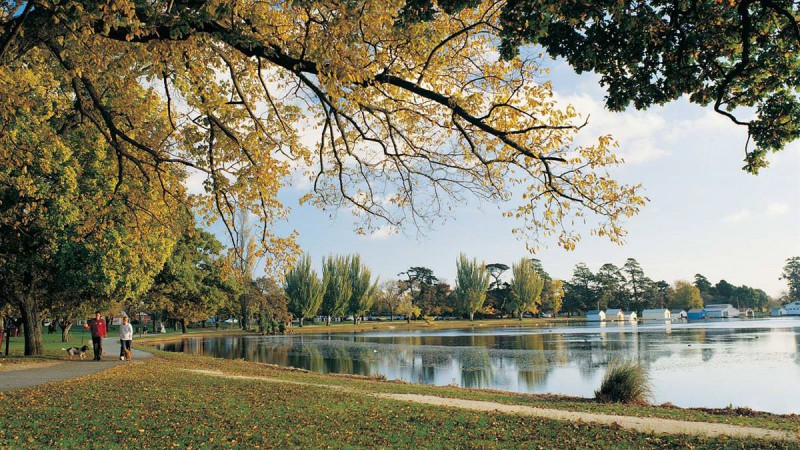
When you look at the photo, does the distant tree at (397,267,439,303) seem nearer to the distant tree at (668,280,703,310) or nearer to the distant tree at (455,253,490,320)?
the distant tree at (455,253,490,320)

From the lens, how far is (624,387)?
14852 mm

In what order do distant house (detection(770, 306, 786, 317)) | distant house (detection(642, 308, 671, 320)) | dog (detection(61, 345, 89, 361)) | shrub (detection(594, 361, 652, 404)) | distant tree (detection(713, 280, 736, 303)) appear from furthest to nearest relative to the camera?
distant house (detection(770, 306, 786, 317)) < distant tree (detection(713, 280, 736, 303)) < distant house (detection(642, 308, 671, 320)) < dog (detection(61, 345, 89, 361)) < shrub (detection(594, 361, 652, 404))

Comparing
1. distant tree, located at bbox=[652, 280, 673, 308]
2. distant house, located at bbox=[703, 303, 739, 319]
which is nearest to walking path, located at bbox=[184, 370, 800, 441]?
distant tree, located at bbox=[652, 280, 673, 308]

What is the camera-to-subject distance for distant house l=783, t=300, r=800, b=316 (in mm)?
130637

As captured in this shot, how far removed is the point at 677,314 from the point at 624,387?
112851 millimetres

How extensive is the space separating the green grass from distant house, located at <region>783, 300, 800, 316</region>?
148948mm

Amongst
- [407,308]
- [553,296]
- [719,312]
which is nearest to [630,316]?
[553,296]

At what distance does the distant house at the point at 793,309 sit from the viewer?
13064 centimetres

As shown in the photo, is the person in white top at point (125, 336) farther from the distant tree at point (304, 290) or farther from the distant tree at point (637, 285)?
the distant tree at point (637, 285)

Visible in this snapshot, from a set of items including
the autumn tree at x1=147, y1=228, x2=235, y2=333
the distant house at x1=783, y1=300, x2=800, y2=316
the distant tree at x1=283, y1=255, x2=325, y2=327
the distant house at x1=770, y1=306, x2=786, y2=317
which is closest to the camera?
the autumn tree at x1=147, y1=228, x2=235, y2=333

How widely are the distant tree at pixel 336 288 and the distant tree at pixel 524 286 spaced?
99.0ft

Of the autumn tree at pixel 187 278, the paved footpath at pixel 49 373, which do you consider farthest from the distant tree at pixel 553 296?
the paved footpath at pixel 49 373

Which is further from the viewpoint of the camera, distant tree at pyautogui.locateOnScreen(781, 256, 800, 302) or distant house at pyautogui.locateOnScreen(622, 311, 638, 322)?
distant tree at pyautogui.locateOnScreen(781, 256, 800, 302)

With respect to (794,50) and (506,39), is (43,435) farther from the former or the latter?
(794,50)
